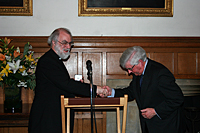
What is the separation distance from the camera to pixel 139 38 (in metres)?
4.04

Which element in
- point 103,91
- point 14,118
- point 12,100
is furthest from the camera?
point 12,100

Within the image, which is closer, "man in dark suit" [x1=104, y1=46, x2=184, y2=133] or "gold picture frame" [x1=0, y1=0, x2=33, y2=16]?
"man in dark suit" [x1=104, y1=46, x2=184, y2=133]

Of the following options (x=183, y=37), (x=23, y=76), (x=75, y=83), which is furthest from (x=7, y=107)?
(x=183, y=37)

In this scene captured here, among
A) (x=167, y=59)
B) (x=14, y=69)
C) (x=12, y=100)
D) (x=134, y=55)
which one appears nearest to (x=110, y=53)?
(x=167, y=59)

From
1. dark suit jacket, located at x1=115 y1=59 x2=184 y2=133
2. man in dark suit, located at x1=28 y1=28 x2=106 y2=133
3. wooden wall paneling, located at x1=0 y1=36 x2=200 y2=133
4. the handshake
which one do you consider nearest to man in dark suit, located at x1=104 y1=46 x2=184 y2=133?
dark suit jacket, located at x1=115 y1=59 x2=184 y2=133

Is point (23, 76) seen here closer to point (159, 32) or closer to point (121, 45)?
point (121, 45)

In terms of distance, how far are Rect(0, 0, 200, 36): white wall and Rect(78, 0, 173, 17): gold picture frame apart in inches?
2.8

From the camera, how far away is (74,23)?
409cm

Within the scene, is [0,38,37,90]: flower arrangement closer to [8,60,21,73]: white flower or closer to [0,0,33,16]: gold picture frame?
[8,60,21,73]: white flower

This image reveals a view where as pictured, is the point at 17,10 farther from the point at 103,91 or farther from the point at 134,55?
the point at 134,55

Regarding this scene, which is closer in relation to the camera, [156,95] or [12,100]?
[156,95]

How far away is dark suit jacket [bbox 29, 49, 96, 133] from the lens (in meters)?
2.67

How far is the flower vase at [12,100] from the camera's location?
351 cm

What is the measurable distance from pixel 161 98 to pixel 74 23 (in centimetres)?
207
